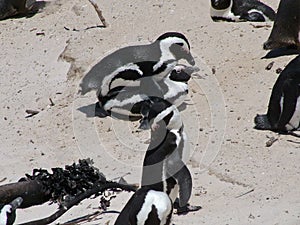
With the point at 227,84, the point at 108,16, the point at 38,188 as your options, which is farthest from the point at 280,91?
the point at 108,16

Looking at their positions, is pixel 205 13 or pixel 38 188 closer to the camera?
pixel 38 188

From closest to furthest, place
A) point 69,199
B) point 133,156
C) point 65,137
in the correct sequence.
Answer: point 69,199, point 133,156, point 65,137

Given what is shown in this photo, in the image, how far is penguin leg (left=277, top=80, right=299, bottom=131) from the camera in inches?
324

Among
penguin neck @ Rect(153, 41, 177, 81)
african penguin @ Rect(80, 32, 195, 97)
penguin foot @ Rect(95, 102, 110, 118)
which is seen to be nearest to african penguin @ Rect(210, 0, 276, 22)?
african penguin @ Rect(80, 32, 195, 97)

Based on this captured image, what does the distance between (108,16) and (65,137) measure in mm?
2610

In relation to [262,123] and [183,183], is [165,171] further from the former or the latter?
[262,123]

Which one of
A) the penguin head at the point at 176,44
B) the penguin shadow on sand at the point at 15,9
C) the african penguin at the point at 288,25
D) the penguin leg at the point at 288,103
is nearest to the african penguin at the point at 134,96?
the penguin head at the point at 176,44

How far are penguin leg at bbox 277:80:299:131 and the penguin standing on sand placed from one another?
124 centimetres

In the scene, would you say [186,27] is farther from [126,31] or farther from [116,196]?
[116,196]

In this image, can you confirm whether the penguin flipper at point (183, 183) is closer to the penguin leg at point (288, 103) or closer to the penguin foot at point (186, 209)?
the penguin foot at point (186, 209)

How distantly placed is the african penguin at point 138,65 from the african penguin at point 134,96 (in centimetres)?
6

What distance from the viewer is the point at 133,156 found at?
26.6ft

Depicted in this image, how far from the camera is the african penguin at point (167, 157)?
22.0 ft

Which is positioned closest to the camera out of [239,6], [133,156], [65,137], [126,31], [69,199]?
[69,199]
